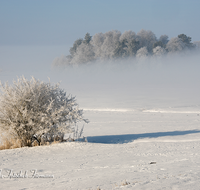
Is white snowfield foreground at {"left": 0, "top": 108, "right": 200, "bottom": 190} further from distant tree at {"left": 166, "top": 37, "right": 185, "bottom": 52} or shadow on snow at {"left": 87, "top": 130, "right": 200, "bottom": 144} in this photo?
distant tree at {"left": 166, "top": 37, "right": 185, "bottom": 52}

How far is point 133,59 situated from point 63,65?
2075cm

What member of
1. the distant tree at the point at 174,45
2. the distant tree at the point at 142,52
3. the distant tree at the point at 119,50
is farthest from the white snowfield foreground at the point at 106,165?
the distant tree at the point at 174,45

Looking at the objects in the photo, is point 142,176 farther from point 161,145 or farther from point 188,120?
point 188,120

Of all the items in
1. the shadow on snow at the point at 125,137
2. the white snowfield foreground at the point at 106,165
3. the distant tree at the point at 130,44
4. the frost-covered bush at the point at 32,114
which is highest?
the distant tree at the point at 130,44

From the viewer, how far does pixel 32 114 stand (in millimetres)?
8812

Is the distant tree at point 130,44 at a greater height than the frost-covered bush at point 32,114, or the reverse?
the distant tree at point 130,44

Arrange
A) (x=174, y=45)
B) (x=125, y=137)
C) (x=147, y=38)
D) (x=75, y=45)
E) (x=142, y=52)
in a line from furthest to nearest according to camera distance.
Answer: (x=75, y=45) → (x=147, y=38) → (x=174, y=45) → (x=142, y=52) → (x=125, y=137)

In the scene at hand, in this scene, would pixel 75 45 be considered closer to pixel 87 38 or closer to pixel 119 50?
pixel 87 38

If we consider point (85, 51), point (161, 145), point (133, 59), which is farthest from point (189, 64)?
point (161, 145)

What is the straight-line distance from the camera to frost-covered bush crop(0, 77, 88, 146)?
28.6ft

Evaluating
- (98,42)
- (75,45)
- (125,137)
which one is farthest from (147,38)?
(125,137)

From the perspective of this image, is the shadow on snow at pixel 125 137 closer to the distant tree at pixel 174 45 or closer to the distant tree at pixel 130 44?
the distant tree at pixel 130 44

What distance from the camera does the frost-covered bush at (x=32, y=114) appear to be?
873cm

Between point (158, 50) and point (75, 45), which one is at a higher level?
point (75, 45)
